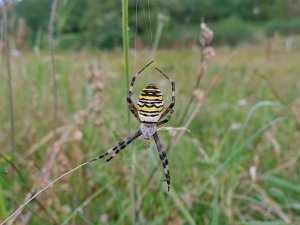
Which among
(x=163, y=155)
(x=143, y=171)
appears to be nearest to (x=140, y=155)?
(x=143, y=171)

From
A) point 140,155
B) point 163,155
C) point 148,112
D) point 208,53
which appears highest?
point 208,53

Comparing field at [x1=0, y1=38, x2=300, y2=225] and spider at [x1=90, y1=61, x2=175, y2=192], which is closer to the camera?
spider at [x1=90, y1=61, x2=175, y2=192]

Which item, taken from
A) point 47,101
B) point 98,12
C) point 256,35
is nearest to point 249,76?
point 98,12

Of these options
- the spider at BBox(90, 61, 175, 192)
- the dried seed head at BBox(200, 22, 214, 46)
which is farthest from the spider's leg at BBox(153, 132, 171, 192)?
the dried seed head at BBox(200, 22, 214, 46)

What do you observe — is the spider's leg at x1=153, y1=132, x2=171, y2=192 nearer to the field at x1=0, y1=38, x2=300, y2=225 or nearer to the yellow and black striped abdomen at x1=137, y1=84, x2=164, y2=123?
the field at x1=0, y1=38, x2=300, y2=225

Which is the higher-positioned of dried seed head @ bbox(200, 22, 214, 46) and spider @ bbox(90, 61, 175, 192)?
dried seed head @ bbox(200, 22, 214, 46)

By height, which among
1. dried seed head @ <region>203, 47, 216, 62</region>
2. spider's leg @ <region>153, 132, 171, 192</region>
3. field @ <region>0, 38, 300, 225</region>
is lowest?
field @ <region>0, 38, 300, 225</region>

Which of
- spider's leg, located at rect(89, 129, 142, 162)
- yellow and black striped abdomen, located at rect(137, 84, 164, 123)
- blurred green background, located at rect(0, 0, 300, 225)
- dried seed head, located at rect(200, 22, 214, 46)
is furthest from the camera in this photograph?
blurred green background, located at rect(0, 0, 300, 225)

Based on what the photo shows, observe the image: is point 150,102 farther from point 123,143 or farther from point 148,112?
point 123,143

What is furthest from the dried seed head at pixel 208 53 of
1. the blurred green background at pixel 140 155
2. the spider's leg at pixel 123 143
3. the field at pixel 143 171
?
the spider's leg at pixel 123 143
